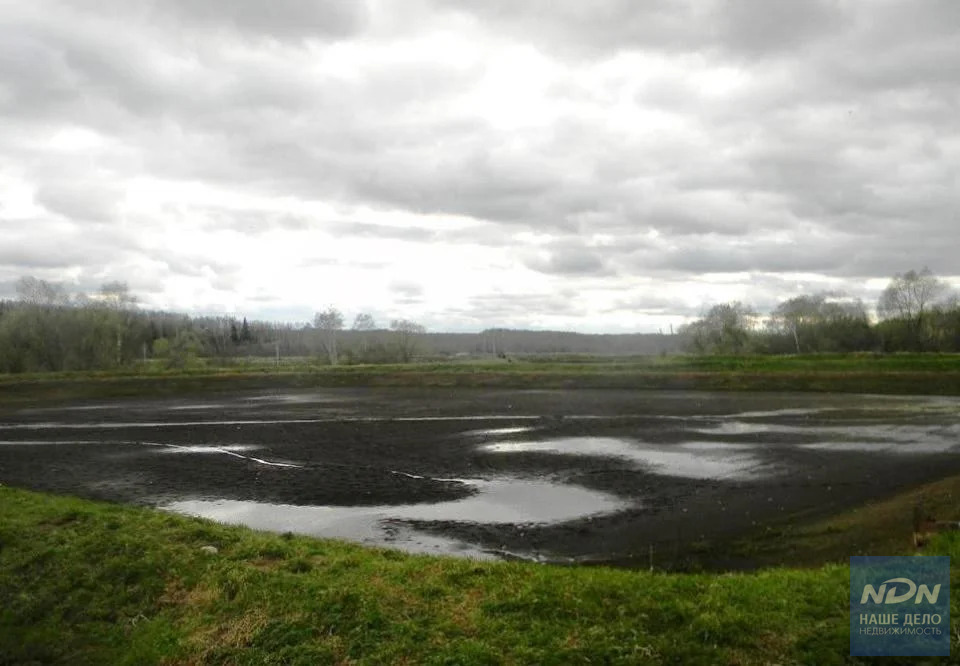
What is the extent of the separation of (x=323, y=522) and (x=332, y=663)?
309 inches

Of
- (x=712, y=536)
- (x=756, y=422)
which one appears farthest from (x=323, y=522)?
(x=756, y=422)

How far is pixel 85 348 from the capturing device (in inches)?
3004

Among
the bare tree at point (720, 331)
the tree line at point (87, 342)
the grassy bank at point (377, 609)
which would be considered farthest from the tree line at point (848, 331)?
the grassy bank at point (377, 609)

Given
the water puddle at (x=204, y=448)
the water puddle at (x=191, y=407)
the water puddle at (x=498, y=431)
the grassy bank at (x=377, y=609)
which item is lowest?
the water puddle at (x=204, y=448)

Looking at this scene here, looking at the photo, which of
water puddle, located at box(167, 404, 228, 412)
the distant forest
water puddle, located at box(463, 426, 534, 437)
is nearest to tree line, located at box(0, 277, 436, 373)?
the distant forest

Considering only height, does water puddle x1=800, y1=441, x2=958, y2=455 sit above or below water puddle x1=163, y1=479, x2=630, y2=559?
above

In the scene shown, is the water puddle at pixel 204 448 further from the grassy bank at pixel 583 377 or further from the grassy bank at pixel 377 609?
the grassy bank at pixel 583 377

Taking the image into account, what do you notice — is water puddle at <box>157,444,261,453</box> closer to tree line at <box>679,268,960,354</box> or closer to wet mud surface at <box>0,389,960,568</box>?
wet mud surface at <box>0,389,960,568</box>

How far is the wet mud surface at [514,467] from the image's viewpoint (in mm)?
13797

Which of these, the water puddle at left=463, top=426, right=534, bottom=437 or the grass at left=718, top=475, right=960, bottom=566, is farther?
the water puddle at left=463, top=426, right=534, bottom=437

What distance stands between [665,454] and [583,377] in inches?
1235

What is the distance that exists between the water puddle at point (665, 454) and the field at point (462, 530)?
6.3 inches

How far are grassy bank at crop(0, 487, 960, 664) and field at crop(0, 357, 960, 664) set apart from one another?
3 centimetres

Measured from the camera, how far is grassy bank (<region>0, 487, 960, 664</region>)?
6906 mm
